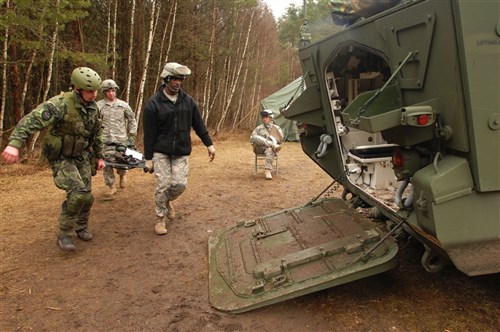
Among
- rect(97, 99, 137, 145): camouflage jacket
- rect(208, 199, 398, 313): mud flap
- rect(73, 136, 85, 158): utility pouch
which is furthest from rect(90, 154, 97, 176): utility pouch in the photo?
rect(97, 99, 137, 145): camouflage jacket

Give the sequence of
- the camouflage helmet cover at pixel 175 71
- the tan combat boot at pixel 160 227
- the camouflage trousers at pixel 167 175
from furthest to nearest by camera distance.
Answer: the tan combat boot at pixel 160 227 → the camouflage trousers at pixel 167 175 → the camouflage helmet cover at pixel 175 71

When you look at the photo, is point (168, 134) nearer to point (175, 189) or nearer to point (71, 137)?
point (175, 189)

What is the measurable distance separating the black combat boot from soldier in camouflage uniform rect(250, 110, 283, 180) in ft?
14.6

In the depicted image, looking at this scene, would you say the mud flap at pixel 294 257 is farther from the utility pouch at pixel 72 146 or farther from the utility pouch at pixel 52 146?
the utility pouch at pixel 52 146

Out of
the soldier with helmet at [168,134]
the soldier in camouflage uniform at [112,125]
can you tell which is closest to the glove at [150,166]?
the soldier with helmet at [168,134]

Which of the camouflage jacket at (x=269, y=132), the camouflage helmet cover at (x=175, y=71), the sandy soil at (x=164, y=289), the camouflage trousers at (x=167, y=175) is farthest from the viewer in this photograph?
the camouflage jacket at (x=269, y=132)

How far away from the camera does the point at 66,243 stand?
4.09 meters

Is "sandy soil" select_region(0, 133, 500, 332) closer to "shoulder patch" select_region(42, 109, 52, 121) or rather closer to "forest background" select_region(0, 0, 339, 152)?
"shoulder patch" select_region(42, 109, 52, 121)

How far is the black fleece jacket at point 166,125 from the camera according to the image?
4.47 meters

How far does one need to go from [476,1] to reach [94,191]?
19.7ft

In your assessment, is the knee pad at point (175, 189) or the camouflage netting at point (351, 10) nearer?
the camouflage netting at point (351, 10)

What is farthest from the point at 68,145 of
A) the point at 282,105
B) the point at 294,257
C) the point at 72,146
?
the point at 282,105

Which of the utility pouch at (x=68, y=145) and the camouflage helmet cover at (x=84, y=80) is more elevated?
the camouflage helmet cover at (x=84, y=80)

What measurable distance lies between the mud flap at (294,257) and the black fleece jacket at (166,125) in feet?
3.96
